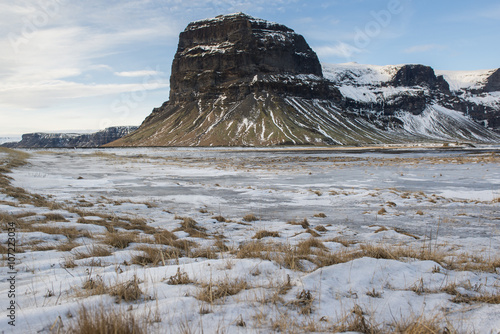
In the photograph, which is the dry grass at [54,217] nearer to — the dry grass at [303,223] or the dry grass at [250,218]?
the dry grass at [250,218]

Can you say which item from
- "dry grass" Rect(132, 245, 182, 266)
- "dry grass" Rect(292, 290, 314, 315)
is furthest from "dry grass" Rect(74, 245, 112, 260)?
"dry grass" Rect(292, 290, 314, 315)

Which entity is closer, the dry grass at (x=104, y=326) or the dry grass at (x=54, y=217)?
the dry grass at (x=104, y=326)

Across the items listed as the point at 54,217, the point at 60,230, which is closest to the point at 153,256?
the point at 60,230

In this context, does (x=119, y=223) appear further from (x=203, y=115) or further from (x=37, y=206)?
(x=203, y=115)

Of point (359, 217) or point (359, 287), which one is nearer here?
point (359, 287)

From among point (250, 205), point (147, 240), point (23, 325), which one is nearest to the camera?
point (23, 325)

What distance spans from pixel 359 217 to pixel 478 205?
18.1ft

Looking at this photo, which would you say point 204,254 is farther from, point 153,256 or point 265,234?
point 265,234

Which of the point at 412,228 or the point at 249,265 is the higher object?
the point at 249,265

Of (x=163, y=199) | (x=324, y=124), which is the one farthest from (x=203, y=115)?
(x=163, y=199)

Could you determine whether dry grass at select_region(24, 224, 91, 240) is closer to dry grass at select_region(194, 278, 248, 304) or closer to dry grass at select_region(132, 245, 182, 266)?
dry grass at select_region(132, 245, 182, 266)

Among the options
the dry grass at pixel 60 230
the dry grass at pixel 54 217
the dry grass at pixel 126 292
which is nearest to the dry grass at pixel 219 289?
A: the dry grass at pixel 126 292

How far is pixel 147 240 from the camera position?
624 centimetres

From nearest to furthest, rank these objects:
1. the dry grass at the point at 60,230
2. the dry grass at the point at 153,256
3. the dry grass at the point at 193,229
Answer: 1. the dry grass at the point at 153,256
2. the dry grass at the point at 60,230
3. the dry grass at the point at 193,229
